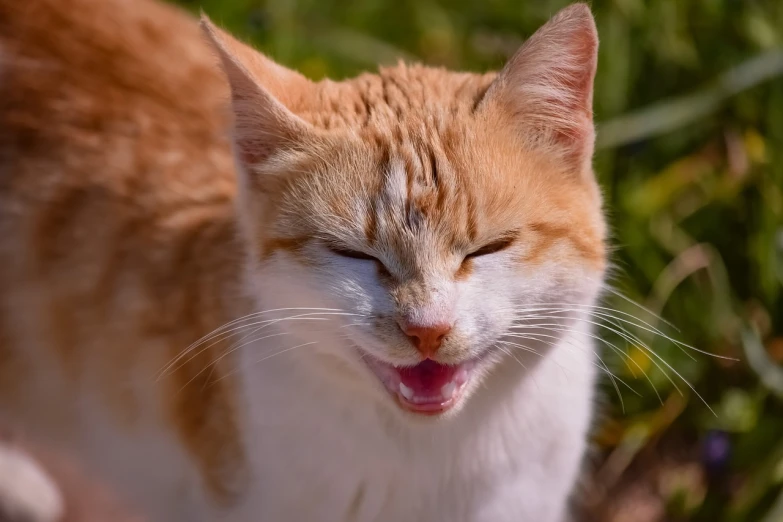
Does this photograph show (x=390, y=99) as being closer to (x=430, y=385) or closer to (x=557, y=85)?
(x=557, y=85)

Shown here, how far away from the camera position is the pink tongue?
4.16ft

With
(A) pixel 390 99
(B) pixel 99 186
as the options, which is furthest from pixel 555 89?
(B) pixel 99 186

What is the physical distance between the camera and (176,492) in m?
1.72

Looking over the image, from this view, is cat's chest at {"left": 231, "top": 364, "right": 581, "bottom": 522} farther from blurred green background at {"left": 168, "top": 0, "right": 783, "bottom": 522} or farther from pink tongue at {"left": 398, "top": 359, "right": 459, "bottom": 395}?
blurred green background at {"left": 168, "top": 0, "right": 783, "bottom": 522}

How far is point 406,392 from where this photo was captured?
1.26 metres

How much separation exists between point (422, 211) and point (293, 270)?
223 millimetres

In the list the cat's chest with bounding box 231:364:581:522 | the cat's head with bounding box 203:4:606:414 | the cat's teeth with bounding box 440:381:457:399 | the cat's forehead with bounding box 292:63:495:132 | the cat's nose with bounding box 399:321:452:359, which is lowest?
the cat's chest with bounding box 231:364:581:522

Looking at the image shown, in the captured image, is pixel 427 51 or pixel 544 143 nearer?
pixel 544 143

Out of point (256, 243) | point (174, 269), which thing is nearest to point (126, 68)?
point (174, 269)

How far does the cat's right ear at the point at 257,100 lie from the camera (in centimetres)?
126

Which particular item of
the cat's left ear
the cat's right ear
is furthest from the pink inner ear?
the cat's right ear

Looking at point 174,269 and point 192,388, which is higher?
point 174,269

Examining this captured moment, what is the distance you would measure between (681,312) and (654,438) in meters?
0.33

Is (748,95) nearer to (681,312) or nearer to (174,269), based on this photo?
(681,312)
